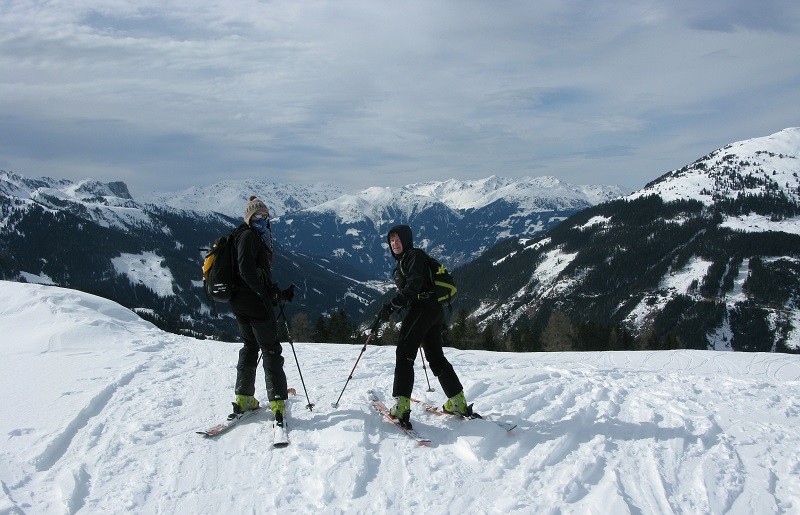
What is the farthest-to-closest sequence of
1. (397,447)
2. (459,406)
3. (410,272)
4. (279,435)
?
(459,406) < (410,272) < (279,435) < (397,447)

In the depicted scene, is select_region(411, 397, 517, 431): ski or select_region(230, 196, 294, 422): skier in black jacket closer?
select_region(230, 196, 294, 422): skier in black jacket

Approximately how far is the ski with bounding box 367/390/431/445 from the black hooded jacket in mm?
1684

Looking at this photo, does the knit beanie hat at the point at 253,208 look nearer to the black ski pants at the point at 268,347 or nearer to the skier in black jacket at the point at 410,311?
the black ski pants at the point at 268,347

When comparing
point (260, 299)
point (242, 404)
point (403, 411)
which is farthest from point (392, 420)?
point (260, 299)

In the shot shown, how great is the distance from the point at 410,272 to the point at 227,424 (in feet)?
11.0

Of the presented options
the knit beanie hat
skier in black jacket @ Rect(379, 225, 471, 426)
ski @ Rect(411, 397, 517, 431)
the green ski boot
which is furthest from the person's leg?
the green ski boot

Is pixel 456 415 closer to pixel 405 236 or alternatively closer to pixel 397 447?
pixel 397 447

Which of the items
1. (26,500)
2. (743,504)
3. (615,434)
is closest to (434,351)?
(615,434)

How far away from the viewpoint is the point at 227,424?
7.19 metres

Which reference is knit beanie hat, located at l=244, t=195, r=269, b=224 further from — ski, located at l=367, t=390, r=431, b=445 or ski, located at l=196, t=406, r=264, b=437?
ski, located at l=367, t=390, r=431, b=445

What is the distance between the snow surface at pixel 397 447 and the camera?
529cm

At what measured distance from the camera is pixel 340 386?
976cm

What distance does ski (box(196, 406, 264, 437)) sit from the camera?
689 centimetres

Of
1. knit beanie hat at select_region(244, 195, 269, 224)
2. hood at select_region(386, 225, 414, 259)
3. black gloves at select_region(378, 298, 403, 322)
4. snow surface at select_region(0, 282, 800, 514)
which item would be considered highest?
knit beanie hat at select_region(244, 195, 269, 224)
